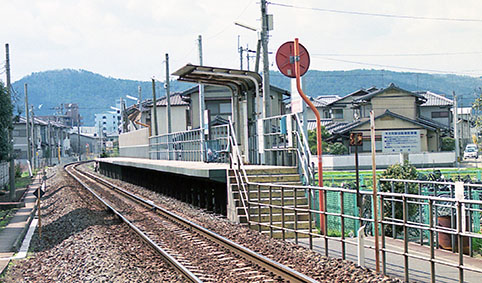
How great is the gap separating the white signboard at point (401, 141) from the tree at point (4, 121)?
104 ft

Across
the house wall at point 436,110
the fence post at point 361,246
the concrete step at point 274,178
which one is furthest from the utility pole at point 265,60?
the house wall at point 436,110

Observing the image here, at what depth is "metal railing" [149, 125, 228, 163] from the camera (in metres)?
18.8

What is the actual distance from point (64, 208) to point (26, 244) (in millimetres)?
7404

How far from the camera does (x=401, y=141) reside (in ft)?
167

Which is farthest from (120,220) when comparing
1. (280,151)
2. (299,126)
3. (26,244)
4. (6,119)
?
(6,119)

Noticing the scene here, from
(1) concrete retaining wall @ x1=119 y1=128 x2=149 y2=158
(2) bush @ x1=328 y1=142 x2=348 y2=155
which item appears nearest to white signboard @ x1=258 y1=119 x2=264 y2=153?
(1) concrete retaining wall @ x1=119 y1=128 x2=149 y2=158

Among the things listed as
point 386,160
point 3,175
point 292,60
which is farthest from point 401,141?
point 292,60

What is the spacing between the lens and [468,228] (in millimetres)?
9969

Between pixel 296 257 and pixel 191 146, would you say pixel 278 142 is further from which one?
pixel 191 146

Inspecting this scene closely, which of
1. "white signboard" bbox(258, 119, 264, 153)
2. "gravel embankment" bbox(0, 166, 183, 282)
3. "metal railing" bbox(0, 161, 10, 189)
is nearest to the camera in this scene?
"gravel embankment" bbox(0, 166, 183, 282)

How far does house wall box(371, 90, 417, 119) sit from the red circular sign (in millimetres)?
45535

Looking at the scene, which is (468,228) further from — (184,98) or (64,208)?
(184,98)

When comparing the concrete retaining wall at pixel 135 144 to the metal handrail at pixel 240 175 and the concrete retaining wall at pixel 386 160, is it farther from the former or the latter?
the metal handrail at pixel 240 175

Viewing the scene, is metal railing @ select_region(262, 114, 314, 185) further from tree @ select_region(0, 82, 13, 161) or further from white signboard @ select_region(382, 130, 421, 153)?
white signboard @ select_region(382, 130, 421, 153)
